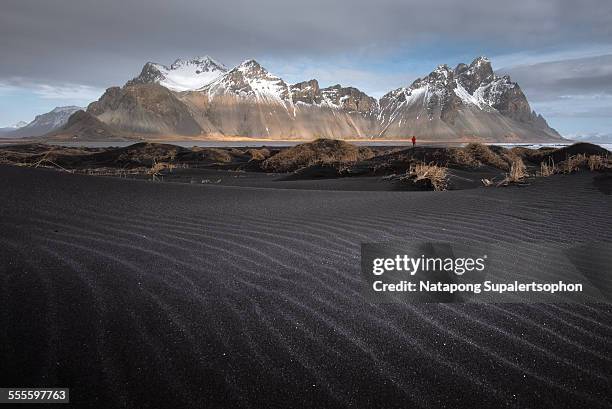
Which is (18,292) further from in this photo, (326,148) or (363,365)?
(326,148)

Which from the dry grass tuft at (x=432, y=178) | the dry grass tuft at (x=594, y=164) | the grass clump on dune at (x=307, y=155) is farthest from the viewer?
the grass clump on dune at (x=307, y=155)

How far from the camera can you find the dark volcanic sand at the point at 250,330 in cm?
154

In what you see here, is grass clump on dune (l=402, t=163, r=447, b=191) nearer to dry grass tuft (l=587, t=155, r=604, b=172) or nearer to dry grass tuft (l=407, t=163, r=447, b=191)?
dry grass tuft (l=407, t=163, r=447, b=191)

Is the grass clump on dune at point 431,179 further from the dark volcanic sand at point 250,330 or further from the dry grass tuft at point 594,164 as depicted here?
the dark volcanic sand at point 250,330

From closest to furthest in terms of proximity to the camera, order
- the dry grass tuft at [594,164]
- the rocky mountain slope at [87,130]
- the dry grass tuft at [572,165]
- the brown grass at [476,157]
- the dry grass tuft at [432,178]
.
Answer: the dry grass tuft at [432,178]
the dry grass tuft at [572,165]
the dry grass tuft at [594,164]
the brown grass at [476,157]
the rocky mountain slope at [87,130]

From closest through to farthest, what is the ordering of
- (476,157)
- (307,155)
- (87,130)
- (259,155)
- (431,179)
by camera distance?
(431,179)
(476,157)
(307,155)
(259,155)
(87,130)

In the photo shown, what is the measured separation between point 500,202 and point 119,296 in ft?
17.8

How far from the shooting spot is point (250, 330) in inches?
77.2

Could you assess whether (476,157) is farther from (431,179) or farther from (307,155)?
(431,179)

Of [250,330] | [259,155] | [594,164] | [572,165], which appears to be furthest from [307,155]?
[250,330]

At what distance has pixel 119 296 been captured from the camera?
7.20 feet

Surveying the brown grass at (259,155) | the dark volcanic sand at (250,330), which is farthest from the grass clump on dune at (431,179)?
the brown grass at (259,155)

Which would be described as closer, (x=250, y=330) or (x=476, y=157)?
(x=250, y=330)

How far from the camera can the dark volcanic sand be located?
1535 mm
